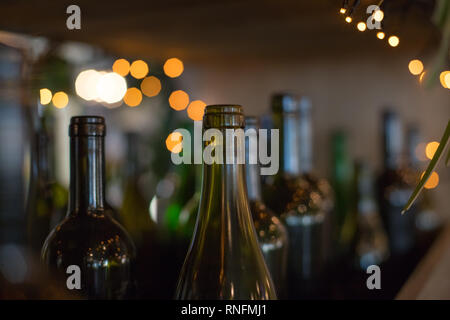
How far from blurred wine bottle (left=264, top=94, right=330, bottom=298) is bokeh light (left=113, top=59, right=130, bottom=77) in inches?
19.3

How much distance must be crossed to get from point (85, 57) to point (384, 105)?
56cm

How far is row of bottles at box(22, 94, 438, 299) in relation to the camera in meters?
0.32

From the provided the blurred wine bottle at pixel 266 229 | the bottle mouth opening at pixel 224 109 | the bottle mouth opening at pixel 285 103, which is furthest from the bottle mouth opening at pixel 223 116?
the bottle mouth opening at pixel 285 103

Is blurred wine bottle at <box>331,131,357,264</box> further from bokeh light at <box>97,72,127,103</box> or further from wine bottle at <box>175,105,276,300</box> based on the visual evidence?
wine bottle at <box>175,105,276,300</box>

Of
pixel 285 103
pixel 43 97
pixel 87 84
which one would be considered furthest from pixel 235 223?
pixel 87 84

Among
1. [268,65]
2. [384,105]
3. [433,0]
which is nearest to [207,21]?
[433,0]

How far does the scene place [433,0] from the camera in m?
0.49

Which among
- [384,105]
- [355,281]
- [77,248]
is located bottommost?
[355,281]

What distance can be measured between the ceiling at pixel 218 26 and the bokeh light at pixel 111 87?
0.48 ft

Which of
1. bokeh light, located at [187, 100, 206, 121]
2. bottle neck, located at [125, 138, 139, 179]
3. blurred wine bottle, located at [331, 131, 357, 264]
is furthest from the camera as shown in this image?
bokeh light, located at [187, 100, 206, 121]

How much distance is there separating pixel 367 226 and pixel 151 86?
51 centimetres

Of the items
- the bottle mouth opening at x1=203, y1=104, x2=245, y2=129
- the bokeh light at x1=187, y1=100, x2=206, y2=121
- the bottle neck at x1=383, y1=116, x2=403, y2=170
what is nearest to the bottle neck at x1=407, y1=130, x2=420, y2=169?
the bottle neck at x1=383, y1=116, x2=403, y2=170

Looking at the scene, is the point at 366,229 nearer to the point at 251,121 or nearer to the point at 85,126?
the point at 251,121

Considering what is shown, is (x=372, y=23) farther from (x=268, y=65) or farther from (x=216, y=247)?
(x=268, y=65)
